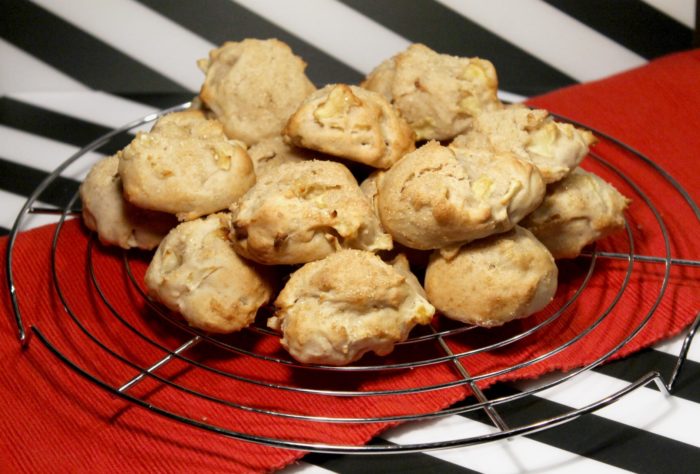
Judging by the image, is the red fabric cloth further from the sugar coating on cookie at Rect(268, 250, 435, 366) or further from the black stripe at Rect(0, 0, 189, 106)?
the black stripe at Rect(0, 0, 189, 106)

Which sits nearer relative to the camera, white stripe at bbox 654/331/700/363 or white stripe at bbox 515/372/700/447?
white stripe at bbox 515/372/700/447

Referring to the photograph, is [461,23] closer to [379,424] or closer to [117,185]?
[117,185]

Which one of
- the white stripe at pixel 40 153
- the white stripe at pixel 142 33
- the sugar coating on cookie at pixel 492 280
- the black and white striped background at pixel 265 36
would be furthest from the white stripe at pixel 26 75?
the sugar coating on cookie at pixel 492 280

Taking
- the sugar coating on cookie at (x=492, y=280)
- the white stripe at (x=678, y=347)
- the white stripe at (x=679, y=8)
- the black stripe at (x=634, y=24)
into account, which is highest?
the white stripe at (x=679, y=8)

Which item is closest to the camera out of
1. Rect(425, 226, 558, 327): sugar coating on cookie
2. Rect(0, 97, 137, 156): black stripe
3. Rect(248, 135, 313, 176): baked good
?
Rect(425, 226, 558, 327): sugar coating on cookie

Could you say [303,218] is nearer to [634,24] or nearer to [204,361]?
[204,361]

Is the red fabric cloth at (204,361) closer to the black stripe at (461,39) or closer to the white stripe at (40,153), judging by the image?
the white stripe at (40,153)

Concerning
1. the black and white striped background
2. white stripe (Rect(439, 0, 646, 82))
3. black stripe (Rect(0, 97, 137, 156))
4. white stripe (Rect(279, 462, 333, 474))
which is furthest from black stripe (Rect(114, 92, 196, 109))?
white stripe (Rect(279, 462, 333, 474))
